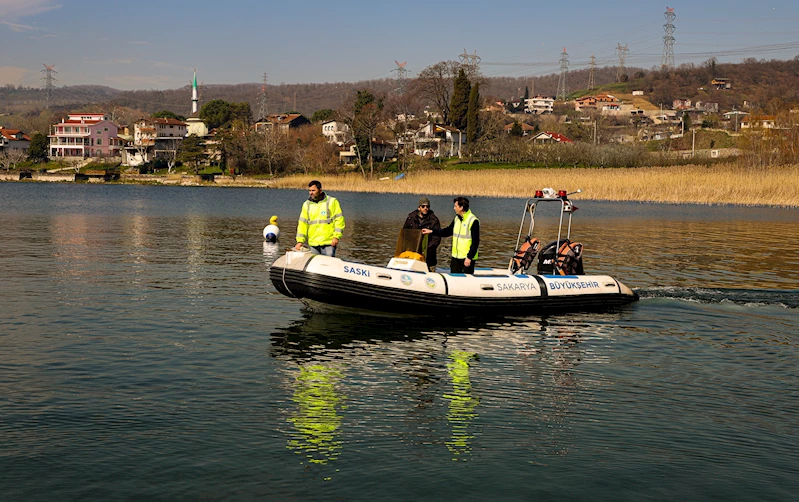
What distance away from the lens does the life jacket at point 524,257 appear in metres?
16.4

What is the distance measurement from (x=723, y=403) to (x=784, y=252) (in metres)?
20.2

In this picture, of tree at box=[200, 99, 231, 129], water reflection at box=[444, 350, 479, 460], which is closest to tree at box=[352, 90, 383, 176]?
tree at box=[200, 99, 231, 129]

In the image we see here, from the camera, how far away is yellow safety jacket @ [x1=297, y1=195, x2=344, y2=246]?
14953 millimetres

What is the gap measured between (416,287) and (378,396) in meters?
4.47

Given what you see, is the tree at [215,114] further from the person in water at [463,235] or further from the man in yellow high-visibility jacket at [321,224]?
the person in water at [463,235]

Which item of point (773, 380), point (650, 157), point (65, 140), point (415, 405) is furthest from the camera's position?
point (65, 140)

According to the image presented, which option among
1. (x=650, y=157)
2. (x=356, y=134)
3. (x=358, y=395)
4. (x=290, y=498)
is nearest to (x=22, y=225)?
(x=358, y=395)

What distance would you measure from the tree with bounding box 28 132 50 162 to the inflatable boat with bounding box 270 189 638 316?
135033 mm

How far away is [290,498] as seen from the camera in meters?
6.76

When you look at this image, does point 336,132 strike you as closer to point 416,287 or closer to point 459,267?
point 459,267

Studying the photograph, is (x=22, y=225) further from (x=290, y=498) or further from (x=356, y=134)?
(x=356, y=134)

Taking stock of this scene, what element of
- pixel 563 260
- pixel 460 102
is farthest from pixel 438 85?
pixel 563 260

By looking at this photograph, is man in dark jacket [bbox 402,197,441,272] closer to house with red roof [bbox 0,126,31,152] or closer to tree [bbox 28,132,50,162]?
tree [bbox 28,132,50,162]

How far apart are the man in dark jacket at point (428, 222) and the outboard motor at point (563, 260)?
9.79 ft
